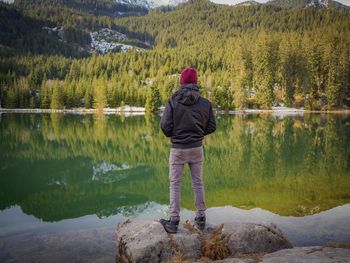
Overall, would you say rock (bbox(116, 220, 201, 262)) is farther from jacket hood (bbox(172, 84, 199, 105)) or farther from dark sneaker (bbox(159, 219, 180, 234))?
jacket hood (bbox(172, 84, 199, 105))

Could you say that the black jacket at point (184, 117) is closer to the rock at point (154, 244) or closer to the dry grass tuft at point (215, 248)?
the rock at point (154, 244)

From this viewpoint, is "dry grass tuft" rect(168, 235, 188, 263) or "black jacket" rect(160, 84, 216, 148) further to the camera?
"black jacket" rect(160, 84, 216, 148)

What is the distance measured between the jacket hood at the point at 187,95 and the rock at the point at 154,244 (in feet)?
8.51

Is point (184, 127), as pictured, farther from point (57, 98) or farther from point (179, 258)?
point (57, 98)

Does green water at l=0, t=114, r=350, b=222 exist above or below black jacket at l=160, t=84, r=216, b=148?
below

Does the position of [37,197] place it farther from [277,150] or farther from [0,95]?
[0,95]

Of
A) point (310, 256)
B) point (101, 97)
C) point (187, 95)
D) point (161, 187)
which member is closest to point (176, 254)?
point (310, 256)

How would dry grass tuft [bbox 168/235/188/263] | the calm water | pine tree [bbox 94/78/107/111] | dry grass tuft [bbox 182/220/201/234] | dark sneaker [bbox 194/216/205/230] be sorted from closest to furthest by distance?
dry grass tuft [bbox 168/235/188/263] → dry grass tuft [bbox 182/220/201/234] → dark sneaker [bbox 194/216/205/230] → the calm water → pine tree [bbox 94/78/107/111]

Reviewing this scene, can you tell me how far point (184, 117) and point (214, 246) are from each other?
8.50 ft

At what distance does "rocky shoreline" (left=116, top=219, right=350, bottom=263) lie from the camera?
6906 millimetres

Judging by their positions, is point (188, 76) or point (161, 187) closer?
point (188, 76)

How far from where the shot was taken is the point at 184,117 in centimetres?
761

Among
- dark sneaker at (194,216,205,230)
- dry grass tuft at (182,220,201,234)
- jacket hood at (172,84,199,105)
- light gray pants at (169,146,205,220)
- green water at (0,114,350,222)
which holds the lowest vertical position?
green water at (0,114,350,222)

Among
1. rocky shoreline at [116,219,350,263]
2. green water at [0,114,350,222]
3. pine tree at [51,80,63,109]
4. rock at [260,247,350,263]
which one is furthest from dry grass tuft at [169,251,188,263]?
pine tree at [51,80,63,109]
